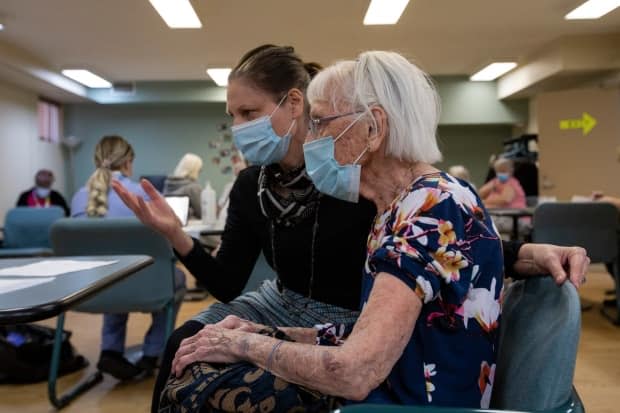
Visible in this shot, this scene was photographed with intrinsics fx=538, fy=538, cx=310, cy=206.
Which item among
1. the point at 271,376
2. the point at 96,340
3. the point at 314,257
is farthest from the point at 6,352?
the point at 271,376

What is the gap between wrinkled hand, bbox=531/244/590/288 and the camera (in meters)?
0.94

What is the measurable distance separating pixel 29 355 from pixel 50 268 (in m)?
1.71

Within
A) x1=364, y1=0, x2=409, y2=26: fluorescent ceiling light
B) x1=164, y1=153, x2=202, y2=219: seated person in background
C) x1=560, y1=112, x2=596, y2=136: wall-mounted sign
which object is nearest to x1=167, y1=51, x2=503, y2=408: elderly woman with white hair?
x1=164, y1=153, x2=202, y2=219: seated person in background

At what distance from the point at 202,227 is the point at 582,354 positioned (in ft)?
7.88

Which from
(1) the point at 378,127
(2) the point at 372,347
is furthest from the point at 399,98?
(2) the point at 372,347

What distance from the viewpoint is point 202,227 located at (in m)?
3.54

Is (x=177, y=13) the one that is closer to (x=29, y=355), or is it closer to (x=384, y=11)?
(x=384, y=11)

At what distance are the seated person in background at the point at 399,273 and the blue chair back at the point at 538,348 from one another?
5 cm

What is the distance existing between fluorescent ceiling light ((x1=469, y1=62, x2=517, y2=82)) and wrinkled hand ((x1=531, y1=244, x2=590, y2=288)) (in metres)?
6.71

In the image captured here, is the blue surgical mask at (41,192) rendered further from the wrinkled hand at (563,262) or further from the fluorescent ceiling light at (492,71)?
the wrinkled hand at (563,262)

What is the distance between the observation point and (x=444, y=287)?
2.76ft

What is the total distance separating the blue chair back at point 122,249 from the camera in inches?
98.8

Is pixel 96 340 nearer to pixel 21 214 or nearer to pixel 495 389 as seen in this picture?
pixel 21 214

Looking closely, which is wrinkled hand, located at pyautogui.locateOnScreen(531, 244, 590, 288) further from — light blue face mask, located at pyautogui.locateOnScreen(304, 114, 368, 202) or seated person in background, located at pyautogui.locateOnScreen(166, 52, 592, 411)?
light blue face mask, located at pyautogui.locateOnScreen(304, 114, 368, 202)
